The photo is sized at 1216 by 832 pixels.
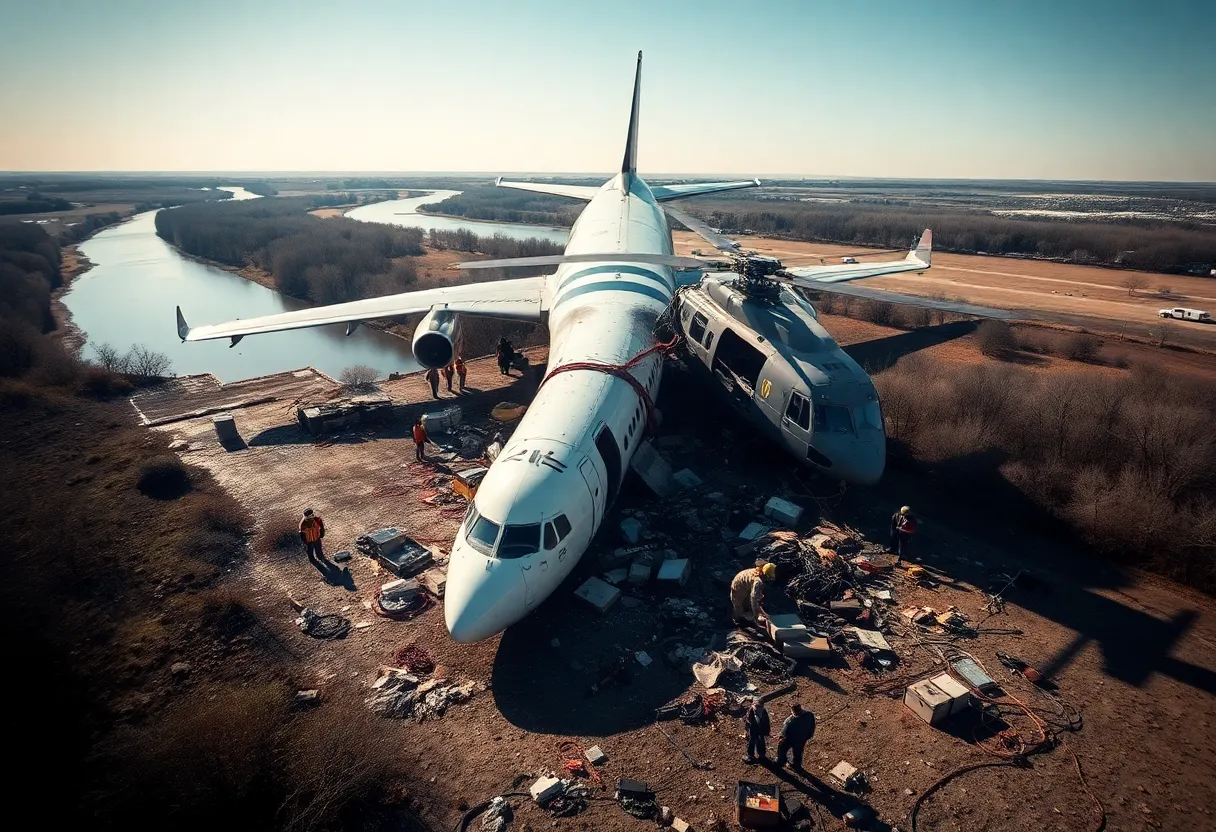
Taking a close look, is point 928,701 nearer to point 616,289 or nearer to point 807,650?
point 807,650

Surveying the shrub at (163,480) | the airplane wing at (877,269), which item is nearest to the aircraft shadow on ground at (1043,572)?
the airplane wing at (877,269)

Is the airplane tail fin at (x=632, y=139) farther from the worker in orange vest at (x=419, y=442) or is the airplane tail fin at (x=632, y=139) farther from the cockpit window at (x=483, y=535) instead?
the cockpit window at (x=483, y=535)

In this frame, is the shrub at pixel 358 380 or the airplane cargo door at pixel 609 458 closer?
the airplane cargo door at pixel 609 458

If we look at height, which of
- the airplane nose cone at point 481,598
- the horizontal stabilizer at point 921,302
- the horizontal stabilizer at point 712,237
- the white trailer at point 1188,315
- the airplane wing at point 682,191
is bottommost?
the airplane nose cone at point 481,598

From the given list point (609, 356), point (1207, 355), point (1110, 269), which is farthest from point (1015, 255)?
point (609, 356)

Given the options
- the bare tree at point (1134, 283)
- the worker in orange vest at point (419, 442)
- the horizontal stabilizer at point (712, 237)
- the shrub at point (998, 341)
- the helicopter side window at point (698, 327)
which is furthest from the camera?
the bare tree at point (1134, 283)

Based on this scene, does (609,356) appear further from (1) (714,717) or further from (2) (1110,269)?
(2) (1110,269)

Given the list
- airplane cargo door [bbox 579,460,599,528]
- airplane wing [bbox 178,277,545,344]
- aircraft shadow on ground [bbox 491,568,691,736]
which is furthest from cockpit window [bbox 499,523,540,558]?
airplane wing [bbox 178,277,545,344]
